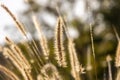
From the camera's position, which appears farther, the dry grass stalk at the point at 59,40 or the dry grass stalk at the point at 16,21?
the dry grass stalk at the point at 16,21

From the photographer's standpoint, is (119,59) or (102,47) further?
(102,47)

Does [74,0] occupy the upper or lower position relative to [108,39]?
upper

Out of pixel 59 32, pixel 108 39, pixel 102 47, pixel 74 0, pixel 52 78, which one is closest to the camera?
pixel 59 32

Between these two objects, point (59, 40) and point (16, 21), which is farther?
point (16, 21)

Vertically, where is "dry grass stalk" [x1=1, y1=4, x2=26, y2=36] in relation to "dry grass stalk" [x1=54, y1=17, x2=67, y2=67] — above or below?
above

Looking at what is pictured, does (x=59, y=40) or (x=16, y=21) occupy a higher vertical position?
(x=16, y=21)

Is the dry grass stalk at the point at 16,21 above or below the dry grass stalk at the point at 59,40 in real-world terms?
above

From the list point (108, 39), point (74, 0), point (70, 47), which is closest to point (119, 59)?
point (70, 47)

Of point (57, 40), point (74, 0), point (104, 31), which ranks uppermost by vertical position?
point (74, 0)

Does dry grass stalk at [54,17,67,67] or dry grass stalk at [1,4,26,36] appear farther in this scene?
dry grass stalk at [1,4,26,36]

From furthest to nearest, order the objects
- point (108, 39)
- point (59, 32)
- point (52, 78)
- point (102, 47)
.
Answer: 1. point (108, 39)
2. point (102, 47)
3. point (52, 78)
4. point (59, 32)

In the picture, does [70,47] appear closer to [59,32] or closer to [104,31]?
[59,32]
